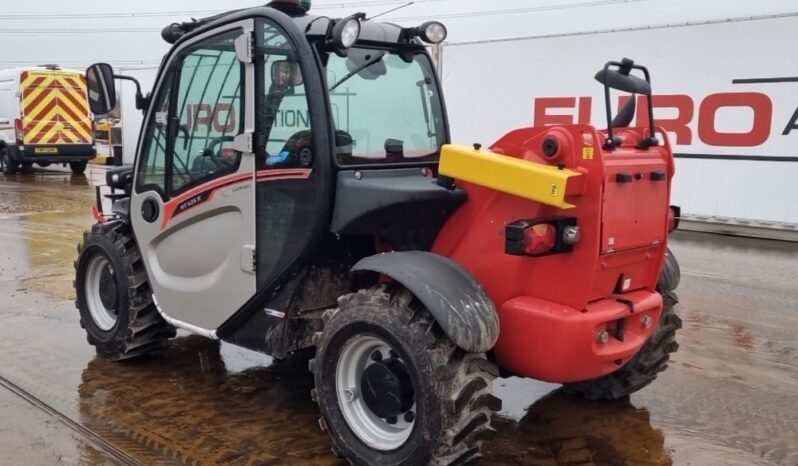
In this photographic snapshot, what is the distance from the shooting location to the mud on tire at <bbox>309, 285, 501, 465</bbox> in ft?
10.2

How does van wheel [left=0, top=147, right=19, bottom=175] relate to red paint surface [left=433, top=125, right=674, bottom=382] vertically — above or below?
below

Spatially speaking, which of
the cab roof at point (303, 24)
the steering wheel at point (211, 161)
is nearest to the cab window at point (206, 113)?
the steering wheel at point (211, 161)

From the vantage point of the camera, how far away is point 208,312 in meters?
4.26

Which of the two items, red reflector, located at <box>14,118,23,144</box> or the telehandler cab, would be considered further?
red reflector, located at <box>14,118,23,144</box>

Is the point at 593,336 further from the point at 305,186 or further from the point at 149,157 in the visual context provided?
the point at 149,157

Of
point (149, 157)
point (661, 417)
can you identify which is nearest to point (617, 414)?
point (661, 417)

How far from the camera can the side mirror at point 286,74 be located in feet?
12.1

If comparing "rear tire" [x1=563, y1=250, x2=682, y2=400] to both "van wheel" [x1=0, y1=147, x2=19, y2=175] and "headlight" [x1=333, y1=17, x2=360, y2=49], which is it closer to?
"headlight" [x1=333, y1=17, x2=360, y2=49]

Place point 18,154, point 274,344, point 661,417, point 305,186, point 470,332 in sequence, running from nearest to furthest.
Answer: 1. point 470,332
2. point 305,186
3. point 274,344
4. point 661,417
5. point 18,154

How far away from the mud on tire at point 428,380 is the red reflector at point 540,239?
1.68ft

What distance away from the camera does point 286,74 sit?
3.75 m

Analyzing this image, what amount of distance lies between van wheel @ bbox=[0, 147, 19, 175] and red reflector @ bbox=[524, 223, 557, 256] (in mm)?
18883

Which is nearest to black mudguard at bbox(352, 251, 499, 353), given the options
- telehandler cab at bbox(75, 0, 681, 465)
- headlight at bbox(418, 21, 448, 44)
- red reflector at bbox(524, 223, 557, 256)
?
telehandler cab at bbox(75, 0, 681, 465)

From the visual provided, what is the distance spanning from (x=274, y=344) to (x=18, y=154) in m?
17.3
